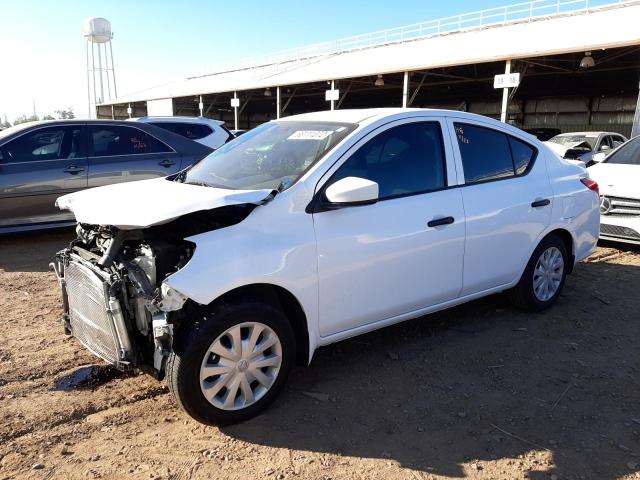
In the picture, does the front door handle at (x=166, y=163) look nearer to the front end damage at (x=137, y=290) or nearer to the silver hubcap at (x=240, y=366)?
the front end damage at (x=137, y=290)

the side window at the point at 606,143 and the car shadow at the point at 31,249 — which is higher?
the side window at the point at 606,143

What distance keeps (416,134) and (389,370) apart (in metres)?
1.64

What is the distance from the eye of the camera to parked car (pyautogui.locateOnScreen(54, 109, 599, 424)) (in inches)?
110

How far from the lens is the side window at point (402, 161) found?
11.1ft

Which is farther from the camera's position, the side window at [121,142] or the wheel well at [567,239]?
the side window at [121,142]

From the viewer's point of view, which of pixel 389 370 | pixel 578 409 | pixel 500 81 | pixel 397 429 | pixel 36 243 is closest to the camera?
pixel 397 429

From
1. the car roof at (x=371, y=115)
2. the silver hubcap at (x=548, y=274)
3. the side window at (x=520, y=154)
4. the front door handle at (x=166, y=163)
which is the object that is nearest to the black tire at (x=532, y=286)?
the silver hubcap at (x=548, y=274)

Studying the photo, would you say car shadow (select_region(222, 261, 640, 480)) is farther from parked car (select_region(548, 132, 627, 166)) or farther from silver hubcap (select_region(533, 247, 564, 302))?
parked car (select_region(548, 132, 627, 166))

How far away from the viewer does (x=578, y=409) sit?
3.21 metres

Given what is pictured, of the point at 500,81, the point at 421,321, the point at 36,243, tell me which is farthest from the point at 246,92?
the point at 421,321

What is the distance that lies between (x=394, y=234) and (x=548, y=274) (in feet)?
6.76

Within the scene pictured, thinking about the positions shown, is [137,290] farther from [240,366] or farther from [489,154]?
[489,154]

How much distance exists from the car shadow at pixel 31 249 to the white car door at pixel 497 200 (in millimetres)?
4562

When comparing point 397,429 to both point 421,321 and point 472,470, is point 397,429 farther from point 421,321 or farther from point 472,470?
point 421,321
